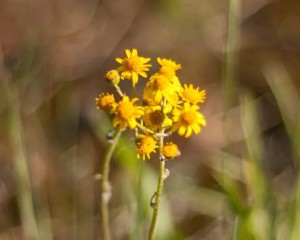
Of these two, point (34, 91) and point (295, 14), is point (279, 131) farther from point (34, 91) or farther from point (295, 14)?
point (34, 91)

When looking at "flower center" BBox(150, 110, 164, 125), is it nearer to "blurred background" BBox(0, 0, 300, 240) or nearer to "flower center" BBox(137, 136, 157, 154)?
"flower center" BBox(137, 136, 157, 154)

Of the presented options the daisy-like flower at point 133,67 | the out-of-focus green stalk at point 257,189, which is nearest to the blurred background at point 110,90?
the out-of-focus green stalk at point 257,189

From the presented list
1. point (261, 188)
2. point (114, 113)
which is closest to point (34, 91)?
point (261, 188)

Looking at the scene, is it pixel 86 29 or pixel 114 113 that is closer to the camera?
pixel 114 113

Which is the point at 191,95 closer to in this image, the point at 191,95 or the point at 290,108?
the point at 191,95

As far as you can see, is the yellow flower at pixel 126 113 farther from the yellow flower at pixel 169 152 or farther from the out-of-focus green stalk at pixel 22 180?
the out-of-focus green stalk at pixel 22 180

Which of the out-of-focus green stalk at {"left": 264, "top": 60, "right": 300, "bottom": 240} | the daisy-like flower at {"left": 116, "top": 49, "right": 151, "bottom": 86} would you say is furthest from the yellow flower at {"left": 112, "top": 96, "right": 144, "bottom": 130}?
the out-of-focus green stalk at {"left": 264, "top": 60, "right": 300, "bottom": 240}
